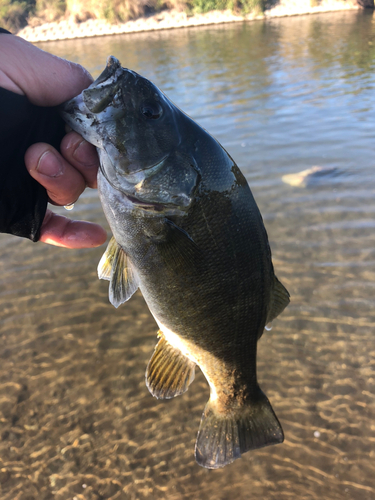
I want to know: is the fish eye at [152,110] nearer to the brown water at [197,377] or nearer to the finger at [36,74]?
the finger at [36,74]

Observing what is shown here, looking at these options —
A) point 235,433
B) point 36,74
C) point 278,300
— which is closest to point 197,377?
point 235,433

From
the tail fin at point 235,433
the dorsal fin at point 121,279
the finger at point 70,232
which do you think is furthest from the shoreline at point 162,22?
the tail fin at point 235,433

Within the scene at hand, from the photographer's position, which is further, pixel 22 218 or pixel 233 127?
pixel 233 127

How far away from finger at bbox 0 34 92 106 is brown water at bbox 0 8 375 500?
339 cm

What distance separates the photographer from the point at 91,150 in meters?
2.16

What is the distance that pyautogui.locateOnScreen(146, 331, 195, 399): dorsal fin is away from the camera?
2461mm

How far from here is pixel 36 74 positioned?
198cm

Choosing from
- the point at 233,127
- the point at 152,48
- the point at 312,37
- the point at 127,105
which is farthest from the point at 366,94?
the point at 152,48

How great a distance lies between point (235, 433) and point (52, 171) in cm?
206

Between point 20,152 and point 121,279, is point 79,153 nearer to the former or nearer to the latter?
point 20,152

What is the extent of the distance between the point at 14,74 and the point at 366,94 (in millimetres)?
14400

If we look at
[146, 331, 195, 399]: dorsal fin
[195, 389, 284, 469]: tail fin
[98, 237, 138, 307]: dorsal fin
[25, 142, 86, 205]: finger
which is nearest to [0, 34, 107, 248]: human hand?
[25, 142, 86, 205]: finger

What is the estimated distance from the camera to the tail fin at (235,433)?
2.36 metres

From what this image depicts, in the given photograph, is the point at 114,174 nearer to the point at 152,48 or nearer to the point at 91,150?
A: the point at 91,150
